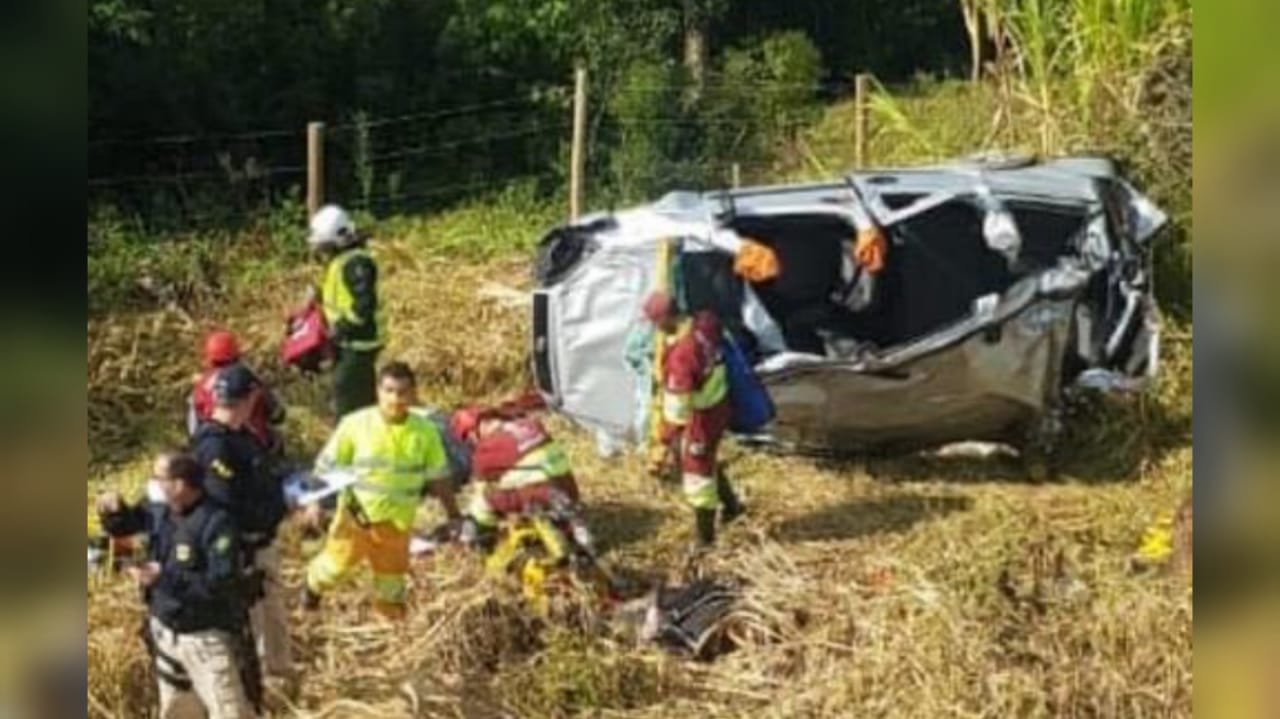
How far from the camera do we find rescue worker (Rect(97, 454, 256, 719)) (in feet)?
11.7

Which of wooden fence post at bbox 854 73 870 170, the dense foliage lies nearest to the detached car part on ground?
wooden fence post at bbox 854 73 870 170

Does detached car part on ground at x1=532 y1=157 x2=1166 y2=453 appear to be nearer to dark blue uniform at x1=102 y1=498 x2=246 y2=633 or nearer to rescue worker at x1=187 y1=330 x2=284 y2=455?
rescue worker at x1=187 y1=330 x2=284 y2=455

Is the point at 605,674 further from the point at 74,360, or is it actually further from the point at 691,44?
the point at 691,44

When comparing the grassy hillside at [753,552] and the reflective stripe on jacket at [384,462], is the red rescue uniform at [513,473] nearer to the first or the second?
the grassy hillside at [753,552]

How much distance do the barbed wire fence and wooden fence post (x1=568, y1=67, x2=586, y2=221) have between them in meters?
0.11

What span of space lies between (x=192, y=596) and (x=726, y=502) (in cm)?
236

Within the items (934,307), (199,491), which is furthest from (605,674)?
(934,307)

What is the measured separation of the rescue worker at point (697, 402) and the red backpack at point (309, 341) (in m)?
1.06

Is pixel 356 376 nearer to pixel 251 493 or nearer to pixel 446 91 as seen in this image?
pixel 251 493

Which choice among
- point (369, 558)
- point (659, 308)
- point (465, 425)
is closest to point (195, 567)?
point (369, 558)

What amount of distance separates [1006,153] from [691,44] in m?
2.24

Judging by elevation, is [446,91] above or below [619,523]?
above

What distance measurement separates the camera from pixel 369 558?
484 centimetres

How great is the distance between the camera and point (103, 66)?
7.27 m
